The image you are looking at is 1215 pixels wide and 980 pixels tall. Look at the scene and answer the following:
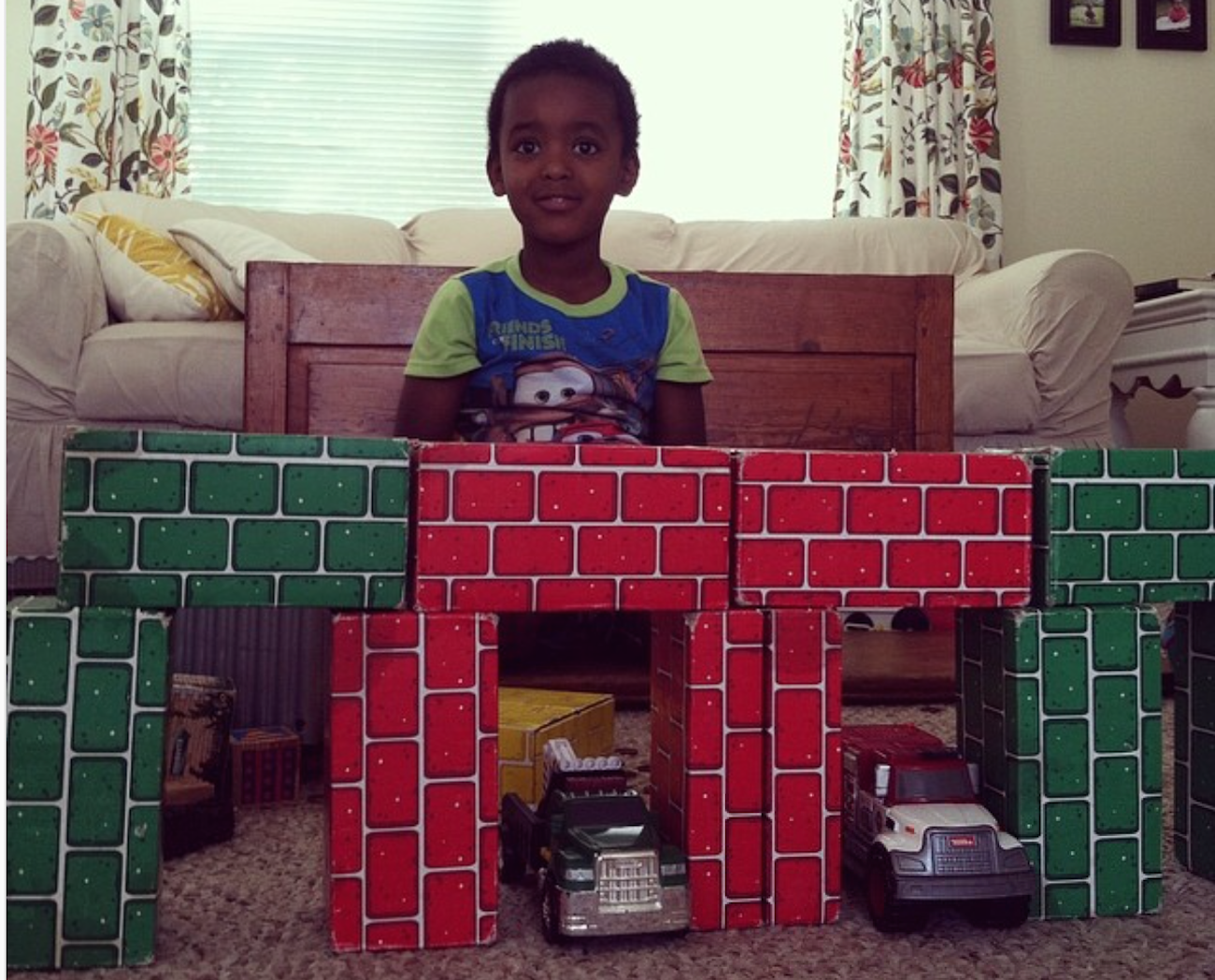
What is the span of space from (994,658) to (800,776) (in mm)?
179

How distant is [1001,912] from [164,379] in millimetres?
1476

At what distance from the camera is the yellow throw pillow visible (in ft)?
6.42

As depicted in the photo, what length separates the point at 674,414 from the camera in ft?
4.06

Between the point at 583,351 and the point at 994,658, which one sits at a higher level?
the point at 583,351

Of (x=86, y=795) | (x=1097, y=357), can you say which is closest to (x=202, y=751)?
(x=86, y=795)

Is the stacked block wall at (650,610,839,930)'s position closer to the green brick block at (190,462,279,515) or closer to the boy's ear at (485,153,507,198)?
the green brick block at (190,462,279,515)

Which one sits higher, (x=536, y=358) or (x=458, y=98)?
(x=458, y=98)

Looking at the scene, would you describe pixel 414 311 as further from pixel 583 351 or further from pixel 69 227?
pixel 69 227

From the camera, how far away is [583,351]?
117cm

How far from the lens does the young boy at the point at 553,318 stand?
3.81 ft

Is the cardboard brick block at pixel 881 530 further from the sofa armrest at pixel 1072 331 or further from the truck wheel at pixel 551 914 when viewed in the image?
the sofa armrest at pixel 1072 331

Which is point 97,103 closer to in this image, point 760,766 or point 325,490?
point 325,490

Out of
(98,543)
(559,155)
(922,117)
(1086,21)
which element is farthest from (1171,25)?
(98,543)

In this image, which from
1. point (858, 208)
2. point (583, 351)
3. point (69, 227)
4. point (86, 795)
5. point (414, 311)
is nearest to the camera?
point (86, 795)
